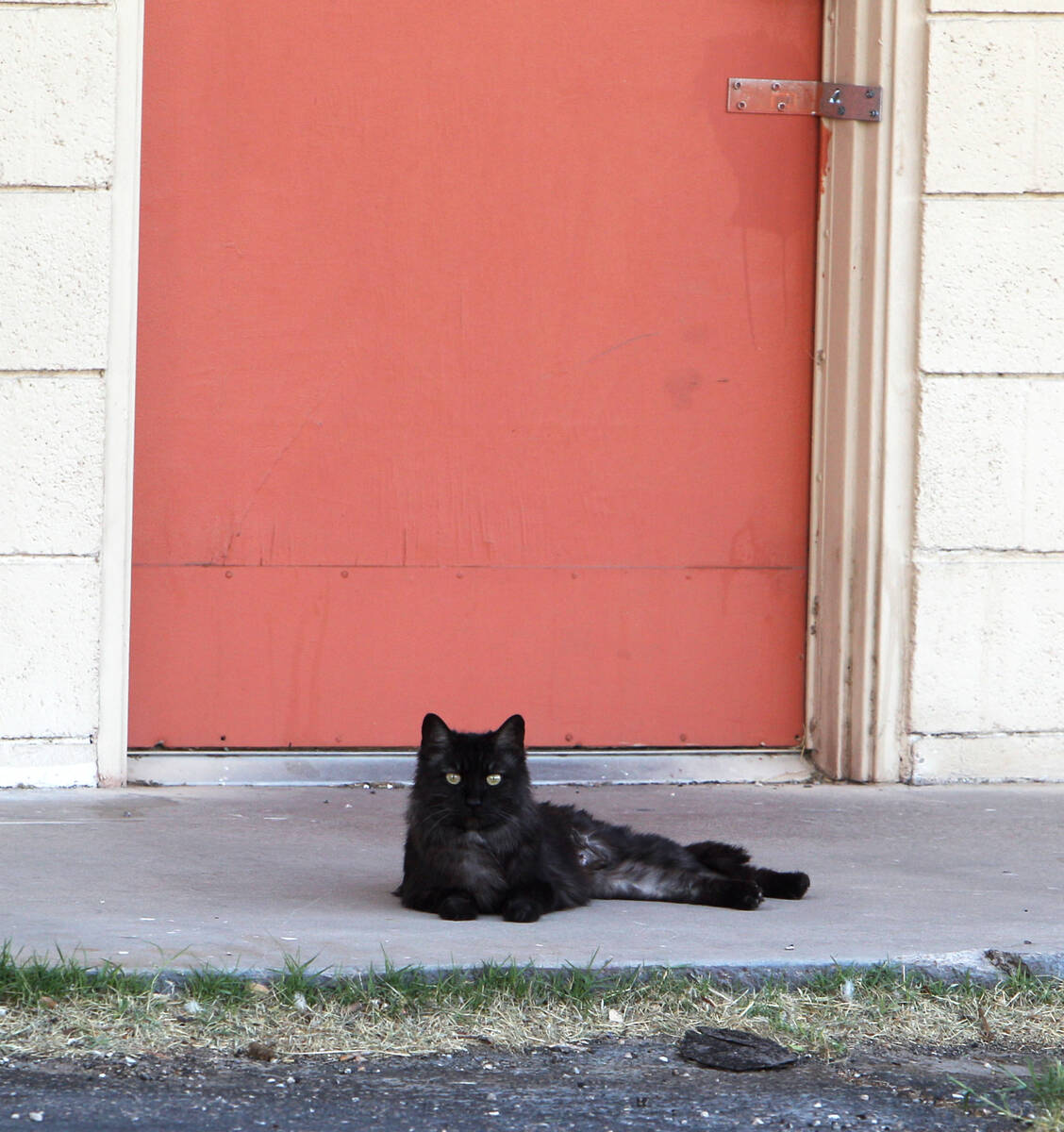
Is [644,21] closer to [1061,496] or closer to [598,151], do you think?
[598,151]

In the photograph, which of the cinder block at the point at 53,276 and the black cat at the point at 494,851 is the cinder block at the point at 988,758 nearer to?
the black cat at the point at 494,851

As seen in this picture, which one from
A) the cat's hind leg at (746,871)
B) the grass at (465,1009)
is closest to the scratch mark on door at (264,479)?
the cat's hind leg at (746,871)

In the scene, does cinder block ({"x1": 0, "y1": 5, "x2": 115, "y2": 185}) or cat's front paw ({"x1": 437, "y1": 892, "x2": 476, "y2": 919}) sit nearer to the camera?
cat's front paw ({"x1": 437, "y1": 892, "x2": 476, "y2": 919})

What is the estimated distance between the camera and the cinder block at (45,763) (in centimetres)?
548

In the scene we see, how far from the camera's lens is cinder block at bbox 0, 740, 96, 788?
5.48 meters

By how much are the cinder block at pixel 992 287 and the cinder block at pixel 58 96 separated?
114 inches

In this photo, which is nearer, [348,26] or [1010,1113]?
Answer: [1010,1113]

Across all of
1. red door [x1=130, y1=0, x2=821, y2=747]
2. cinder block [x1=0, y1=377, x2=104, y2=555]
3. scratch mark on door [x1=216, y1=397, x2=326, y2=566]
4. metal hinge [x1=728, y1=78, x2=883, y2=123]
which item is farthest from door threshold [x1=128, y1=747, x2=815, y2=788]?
metal hinge [x1=728, y1=78, x2=883, y2=123]

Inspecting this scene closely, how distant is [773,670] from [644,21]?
2409 mm

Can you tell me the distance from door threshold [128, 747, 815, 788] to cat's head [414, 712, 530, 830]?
1732 mm

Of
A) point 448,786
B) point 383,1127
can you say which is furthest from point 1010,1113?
point 448,786

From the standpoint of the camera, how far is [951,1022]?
131 inches

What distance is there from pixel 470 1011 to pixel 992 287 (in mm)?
3674

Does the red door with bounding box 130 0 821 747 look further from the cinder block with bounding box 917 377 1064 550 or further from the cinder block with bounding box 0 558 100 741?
the cinder block with bounding box 917 377 1064 550
